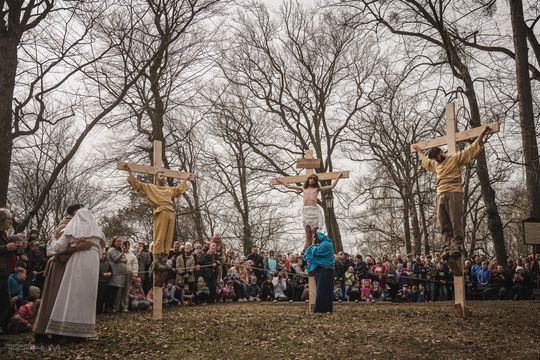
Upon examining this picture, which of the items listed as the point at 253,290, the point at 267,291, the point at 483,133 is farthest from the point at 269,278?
the point at 483,133

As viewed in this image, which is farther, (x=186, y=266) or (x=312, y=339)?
(x=186, y=266)

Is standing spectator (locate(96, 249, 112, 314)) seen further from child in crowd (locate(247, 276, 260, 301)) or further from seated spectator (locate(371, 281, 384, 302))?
seated spectator (locate(371, 281, 384, 302))

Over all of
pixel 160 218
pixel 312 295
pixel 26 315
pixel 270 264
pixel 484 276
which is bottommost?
pixel 26 315

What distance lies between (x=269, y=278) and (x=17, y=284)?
10199 millimetres

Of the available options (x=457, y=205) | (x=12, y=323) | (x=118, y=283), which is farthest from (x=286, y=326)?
(x=118, y=283)

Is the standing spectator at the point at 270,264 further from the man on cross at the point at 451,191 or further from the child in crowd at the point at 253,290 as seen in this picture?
the man on cross at the point at 451,191

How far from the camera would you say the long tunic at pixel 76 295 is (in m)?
7.46

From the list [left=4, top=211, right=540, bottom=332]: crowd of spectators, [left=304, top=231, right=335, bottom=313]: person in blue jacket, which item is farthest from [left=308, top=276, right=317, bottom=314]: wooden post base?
[left=4, top=211, right=540, bottom=332]: crowd of spectators

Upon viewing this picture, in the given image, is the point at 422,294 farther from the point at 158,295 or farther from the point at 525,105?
the point at 158,295

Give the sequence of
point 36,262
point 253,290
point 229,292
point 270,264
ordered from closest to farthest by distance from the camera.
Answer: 1. point 36,262
2. point 229,292
3. point 253,290
4. point 270,264

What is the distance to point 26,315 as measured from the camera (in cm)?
1018

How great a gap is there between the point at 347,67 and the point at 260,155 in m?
7.00

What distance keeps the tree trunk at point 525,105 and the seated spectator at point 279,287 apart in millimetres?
8910

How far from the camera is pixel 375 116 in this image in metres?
28.7
